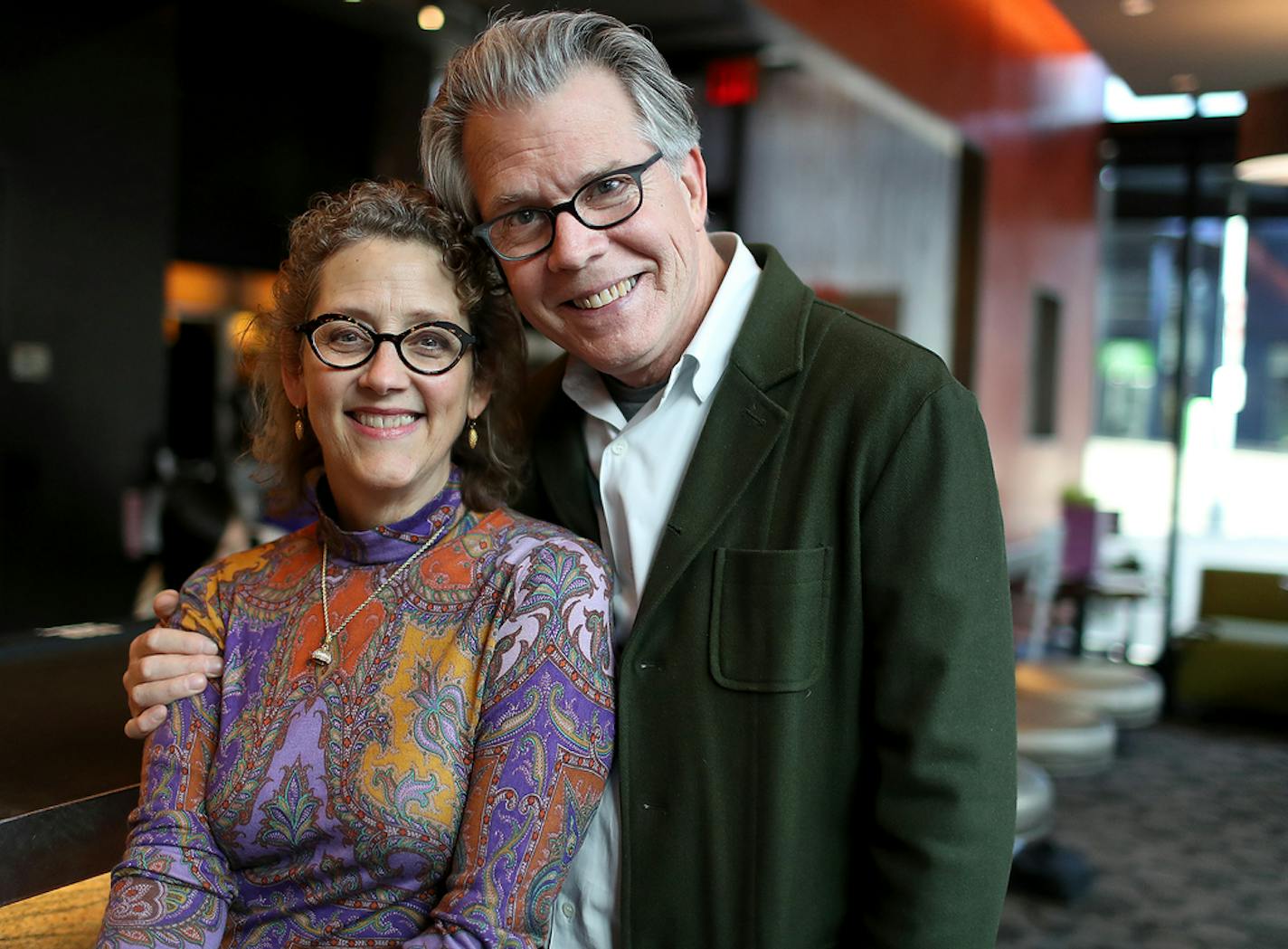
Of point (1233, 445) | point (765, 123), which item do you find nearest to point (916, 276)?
point (765, 123)

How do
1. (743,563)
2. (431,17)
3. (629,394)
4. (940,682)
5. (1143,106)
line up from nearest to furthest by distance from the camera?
(940,682), (743,563), (629,394), (431,17), (1143,106)

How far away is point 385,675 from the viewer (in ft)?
4.70

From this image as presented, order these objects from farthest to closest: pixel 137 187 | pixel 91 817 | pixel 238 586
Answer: pixel 137 187
pixel 238 586
pixel 91 817

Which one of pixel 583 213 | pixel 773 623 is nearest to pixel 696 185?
pixel 583 213

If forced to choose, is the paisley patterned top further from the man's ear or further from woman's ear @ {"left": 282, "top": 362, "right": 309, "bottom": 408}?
the man's ear

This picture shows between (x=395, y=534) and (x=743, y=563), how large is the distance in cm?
44

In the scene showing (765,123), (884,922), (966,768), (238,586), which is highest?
(765,123)

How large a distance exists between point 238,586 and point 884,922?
90 centimetres

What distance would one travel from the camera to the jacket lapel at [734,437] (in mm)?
1423

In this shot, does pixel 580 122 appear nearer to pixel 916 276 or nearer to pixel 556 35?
pixel 556 35

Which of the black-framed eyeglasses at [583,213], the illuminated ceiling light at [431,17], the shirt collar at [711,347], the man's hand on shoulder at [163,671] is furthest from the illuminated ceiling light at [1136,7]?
the man's hand on shoulder at [163,671]

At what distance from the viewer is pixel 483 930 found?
1269mm

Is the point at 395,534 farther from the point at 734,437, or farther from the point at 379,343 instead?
the point at 734,437

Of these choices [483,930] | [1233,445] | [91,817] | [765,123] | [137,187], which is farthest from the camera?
[1233,445]
